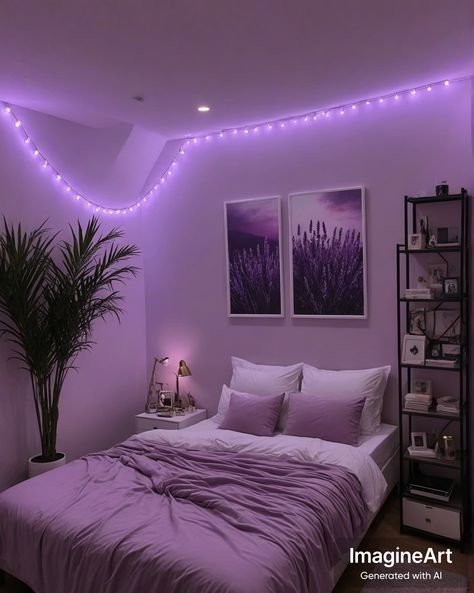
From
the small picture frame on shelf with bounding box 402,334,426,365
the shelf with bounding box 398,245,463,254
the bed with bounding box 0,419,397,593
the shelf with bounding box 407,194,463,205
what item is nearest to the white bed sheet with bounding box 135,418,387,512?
the bed with bounding box 0,419,397,593

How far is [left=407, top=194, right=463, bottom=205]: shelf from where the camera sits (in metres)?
3.07

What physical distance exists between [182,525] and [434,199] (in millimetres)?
2422

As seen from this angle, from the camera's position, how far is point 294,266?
3988 mm

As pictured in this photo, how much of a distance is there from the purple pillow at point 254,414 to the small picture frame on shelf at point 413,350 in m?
0.98

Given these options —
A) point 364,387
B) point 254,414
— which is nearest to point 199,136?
point 254,414

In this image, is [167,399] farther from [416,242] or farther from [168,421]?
[416,242]

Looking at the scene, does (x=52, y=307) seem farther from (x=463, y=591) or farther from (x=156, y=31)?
(x=463, y=591)

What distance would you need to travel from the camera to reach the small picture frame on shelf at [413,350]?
10.3ft

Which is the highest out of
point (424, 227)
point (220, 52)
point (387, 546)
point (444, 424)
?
point (220, 52)

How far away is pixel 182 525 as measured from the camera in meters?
2.24

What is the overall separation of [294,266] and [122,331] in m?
1.71

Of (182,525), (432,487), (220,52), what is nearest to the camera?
(182,525)

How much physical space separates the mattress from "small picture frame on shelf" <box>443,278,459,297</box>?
1.07 metres

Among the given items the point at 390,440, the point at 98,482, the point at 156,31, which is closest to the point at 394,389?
the point at 390,440
